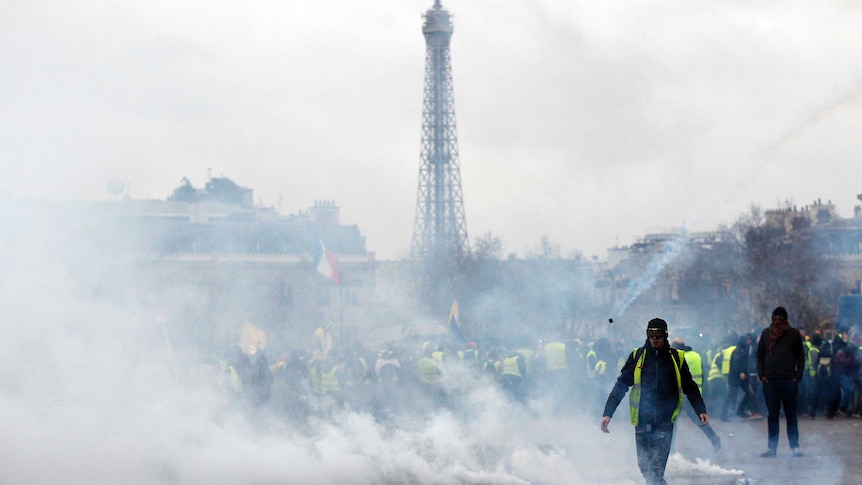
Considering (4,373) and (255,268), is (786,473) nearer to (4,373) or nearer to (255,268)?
(4,373)

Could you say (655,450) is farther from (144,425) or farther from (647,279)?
(647,279)

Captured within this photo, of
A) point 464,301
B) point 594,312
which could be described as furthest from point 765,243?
point 464,301

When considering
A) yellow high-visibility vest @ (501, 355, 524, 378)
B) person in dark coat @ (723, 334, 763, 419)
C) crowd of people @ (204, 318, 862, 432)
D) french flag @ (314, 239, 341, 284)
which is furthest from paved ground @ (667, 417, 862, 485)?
french flag @ (314, 239, 341, 284)

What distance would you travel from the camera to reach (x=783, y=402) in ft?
59.6

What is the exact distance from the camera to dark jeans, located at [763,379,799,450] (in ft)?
59.9

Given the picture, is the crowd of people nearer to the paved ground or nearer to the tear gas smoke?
the paved ground

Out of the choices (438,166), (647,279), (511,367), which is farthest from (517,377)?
(438,166)

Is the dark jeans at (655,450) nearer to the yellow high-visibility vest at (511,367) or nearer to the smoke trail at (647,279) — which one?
the yellow high-visibility vest at (511,367)

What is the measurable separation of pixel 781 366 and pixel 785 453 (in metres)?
1.57

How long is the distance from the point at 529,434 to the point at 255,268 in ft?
134

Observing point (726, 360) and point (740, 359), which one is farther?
point (726, 360)

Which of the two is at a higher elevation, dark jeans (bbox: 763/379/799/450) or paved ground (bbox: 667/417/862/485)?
dark jeans (bbox: 763/379/799/450)

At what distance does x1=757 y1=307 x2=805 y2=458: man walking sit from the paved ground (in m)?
0.56

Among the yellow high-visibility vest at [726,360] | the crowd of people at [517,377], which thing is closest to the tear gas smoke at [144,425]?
the crowd of people at [517,377]
